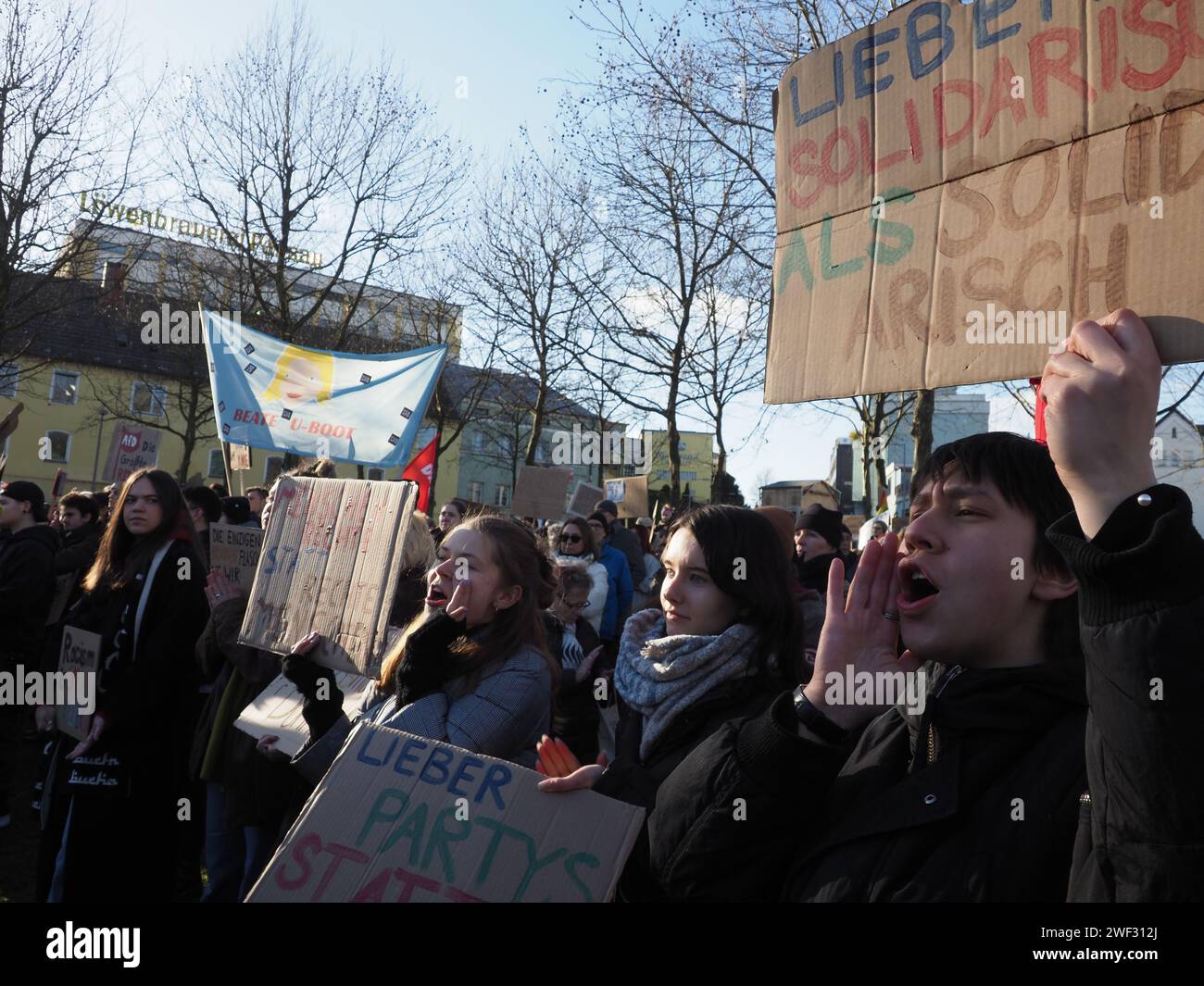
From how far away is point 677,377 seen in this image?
66.7ft

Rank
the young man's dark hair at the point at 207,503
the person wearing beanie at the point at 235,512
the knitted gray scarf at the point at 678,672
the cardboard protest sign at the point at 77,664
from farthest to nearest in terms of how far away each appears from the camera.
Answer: the young man's dark hair at the point at 207,503 → the person wearing beanie at the point at 235,512 → the cardboard protest sign at the point at 77,664 → the knitted gray scarf at the point at 678,672

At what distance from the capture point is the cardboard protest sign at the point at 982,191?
1.78 m

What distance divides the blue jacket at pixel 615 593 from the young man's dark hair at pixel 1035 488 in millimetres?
7026

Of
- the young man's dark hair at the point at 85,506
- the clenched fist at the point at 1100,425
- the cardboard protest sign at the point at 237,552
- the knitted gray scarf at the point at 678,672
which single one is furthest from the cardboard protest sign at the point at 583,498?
the clenched fist at the point at 1100,425

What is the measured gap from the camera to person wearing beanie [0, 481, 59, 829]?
6422 millimetres

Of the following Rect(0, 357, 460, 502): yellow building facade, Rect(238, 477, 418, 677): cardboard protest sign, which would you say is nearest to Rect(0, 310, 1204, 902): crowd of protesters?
Rect(238, 477, 418, 677): cardboard protest sign

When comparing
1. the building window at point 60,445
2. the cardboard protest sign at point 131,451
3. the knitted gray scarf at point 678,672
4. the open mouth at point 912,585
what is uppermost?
the building window at point 60,445

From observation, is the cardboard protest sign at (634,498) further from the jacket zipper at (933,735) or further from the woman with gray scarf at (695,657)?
the jacket zipper at (933,735)

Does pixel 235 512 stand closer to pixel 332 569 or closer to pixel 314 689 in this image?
pixel 332 569

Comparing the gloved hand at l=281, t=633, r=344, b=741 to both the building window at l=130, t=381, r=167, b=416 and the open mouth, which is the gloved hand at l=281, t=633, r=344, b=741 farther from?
the building window at l=130, t=381, r=167, b=416

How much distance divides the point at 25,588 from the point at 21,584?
3 cm

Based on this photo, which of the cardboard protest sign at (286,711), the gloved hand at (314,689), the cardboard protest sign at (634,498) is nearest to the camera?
the gloved hand at (314,689)

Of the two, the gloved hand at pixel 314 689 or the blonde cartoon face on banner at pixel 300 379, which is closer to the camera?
the gloved hand at pixel 314 689

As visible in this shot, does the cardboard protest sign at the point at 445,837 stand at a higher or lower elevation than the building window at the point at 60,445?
lower
